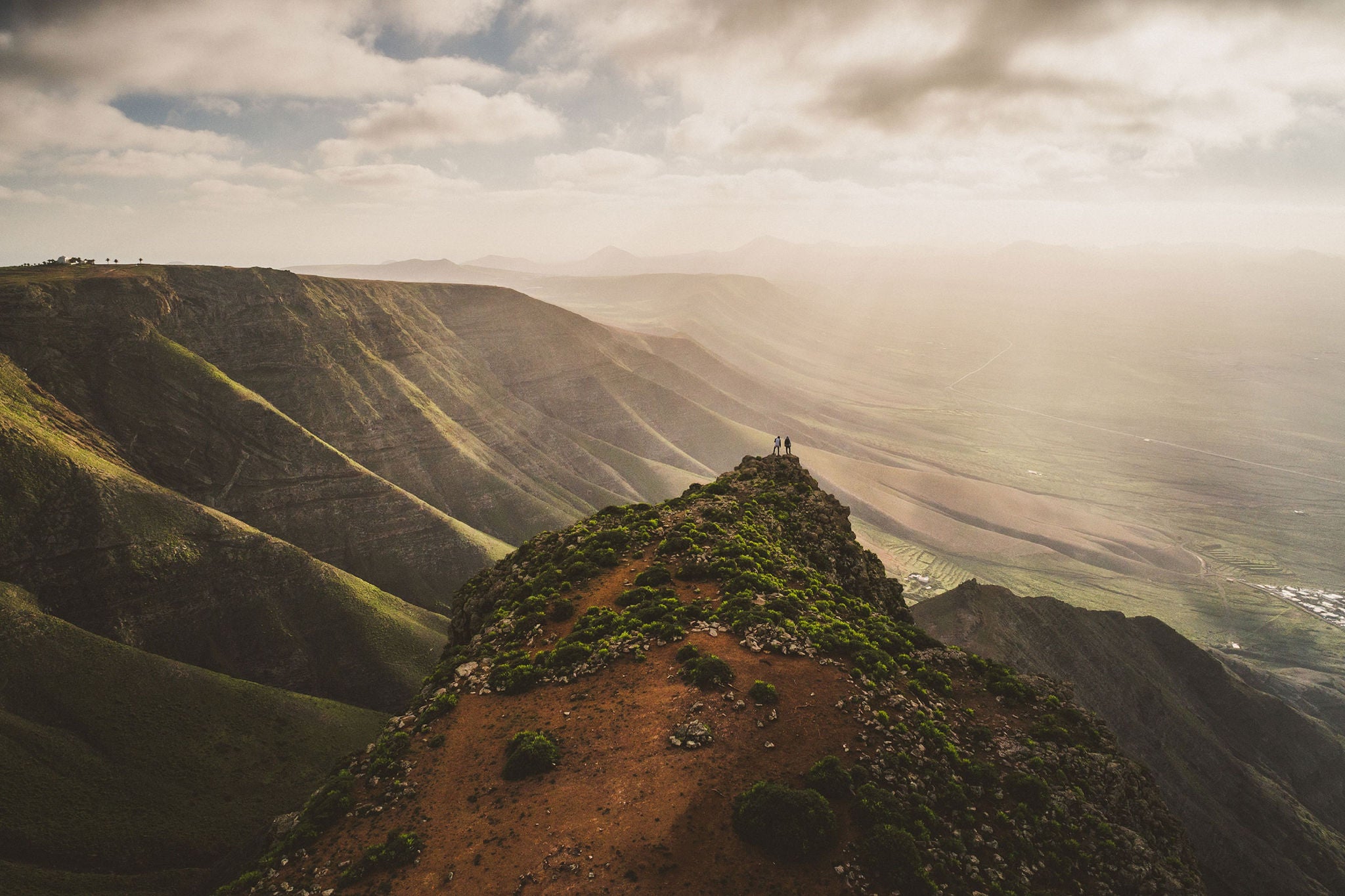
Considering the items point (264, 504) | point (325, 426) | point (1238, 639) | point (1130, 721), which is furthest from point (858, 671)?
point (1238, 639)

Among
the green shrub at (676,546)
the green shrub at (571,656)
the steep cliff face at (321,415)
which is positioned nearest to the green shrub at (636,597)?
the green shrub at (571,656)

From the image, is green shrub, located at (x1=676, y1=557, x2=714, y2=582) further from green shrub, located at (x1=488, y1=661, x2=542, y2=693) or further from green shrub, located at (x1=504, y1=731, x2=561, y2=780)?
green shrub, located at (x1=504, y1=731, x2=561, y2=780)

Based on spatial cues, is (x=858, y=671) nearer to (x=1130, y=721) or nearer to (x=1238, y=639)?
(x=1130, y=721)

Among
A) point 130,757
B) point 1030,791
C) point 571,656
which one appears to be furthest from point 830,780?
point 130,757

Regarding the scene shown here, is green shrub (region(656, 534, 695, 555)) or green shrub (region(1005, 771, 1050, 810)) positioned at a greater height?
green shrub (region(656, 534, 695, 555))

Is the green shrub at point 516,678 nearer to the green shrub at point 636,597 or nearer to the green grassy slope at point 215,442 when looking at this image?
the green shrub at point 636,597

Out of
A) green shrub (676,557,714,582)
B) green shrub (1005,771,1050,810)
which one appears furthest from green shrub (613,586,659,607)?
green shrub (1005,771,1050,810)
